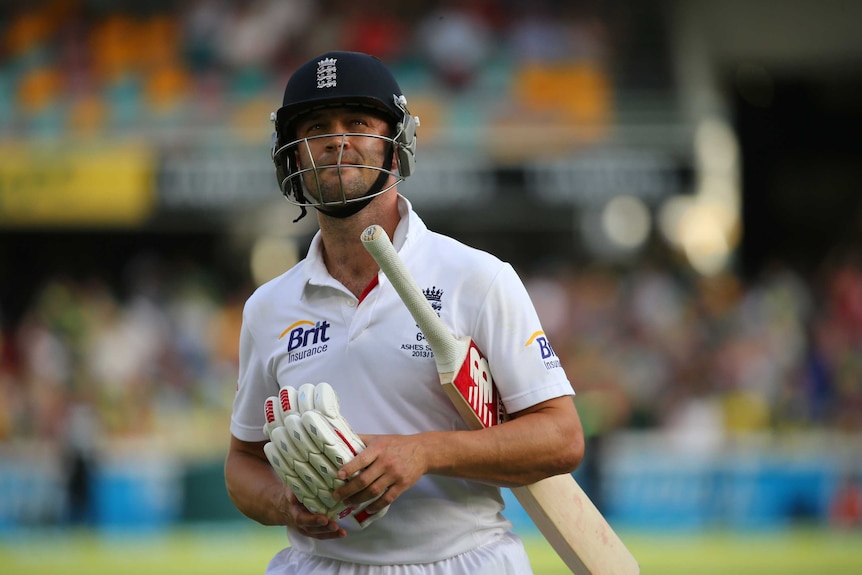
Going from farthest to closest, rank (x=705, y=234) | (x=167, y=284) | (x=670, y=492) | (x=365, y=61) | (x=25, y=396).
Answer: (x=705, y=234), (x=167, y=284), (x=25, y=396), (x=670, y=492), (x=365, y=61)

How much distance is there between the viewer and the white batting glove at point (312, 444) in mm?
2412

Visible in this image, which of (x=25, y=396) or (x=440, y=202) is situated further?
(x=440, y=202)

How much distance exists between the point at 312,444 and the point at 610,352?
9945 millimetres

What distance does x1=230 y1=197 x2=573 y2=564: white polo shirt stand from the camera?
2691 mm

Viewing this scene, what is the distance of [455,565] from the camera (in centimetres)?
273

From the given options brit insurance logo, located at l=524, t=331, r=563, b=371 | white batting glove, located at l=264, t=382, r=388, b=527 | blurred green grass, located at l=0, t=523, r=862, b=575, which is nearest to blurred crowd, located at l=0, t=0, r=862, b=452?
blurred green grass, located at l=0, t=523, r=862, b=575

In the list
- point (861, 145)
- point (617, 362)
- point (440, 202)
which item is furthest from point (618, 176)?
point (861, 145)

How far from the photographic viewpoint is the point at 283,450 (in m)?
2.49

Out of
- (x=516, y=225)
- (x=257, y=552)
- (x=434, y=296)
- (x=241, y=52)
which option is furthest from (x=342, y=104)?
(x=241, y=52)

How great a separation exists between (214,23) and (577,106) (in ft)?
15.9

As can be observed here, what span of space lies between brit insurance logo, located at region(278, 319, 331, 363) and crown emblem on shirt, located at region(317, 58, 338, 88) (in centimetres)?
57

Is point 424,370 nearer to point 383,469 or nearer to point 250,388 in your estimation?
point 383,469

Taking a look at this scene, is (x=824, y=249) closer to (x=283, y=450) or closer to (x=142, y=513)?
(x=142, y=513)

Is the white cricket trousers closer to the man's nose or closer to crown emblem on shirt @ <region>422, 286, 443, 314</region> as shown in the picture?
crown emblem on shirt @ <region>422, 286, 443, 314</region>
